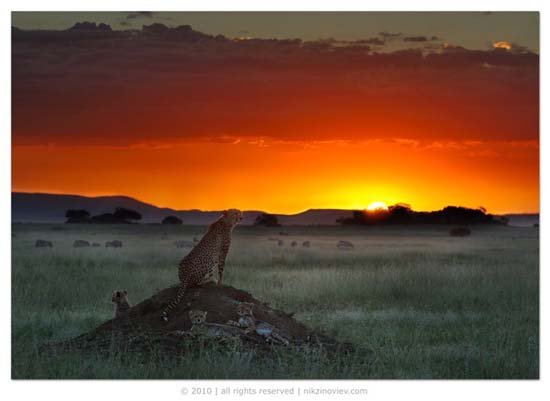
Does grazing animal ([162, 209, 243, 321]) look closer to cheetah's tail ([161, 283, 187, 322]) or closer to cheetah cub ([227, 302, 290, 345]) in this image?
cheetah's tail ([161, 283, 187, 322])

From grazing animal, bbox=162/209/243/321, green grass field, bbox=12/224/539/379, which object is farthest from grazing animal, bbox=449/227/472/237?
→ grazing animal, bbox=162/209/243/321

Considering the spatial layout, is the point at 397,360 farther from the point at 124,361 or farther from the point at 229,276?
the point at 229,276

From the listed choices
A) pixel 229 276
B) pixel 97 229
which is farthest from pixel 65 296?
pixel 97 229

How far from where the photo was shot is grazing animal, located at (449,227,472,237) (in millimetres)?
61031

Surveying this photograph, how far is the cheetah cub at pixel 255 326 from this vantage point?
13055 millimetres

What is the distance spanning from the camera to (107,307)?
1928cm

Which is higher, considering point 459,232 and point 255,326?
point 459,232

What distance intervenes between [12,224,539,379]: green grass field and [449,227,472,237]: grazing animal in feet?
96.0

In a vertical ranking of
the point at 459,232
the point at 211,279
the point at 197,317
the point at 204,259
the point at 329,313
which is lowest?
the point at 329,313

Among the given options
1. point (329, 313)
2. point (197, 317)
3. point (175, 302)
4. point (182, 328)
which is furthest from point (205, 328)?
point (329, 313)

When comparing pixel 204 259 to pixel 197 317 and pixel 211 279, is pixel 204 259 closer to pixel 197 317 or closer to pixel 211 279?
pixel 211 279

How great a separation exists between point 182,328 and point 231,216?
7.66 feet

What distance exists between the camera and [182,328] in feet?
42.9

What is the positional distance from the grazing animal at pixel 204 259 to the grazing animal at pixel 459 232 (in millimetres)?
48313
